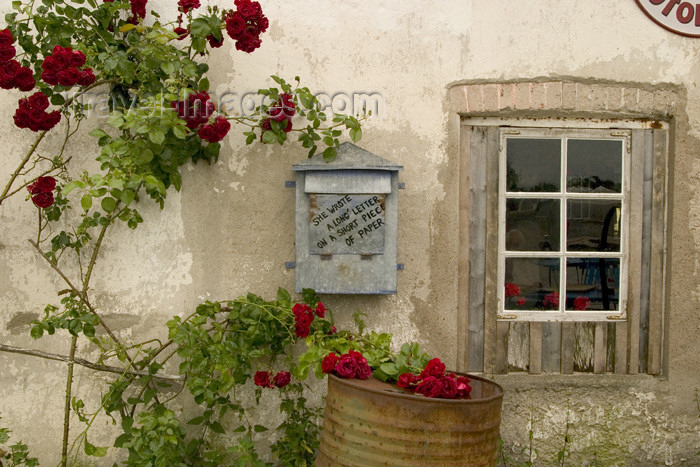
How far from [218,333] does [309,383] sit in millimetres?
664

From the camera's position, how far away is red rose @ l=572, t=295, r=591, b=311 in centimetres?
384

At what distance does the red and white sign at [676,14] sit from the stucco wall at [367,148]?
4 centimetres

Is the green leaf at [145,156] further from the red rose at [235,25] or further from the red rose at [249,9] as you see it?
the red rose at [249,9]

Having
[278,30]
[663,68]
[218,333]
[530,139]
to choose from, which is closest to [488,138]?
[530,139]

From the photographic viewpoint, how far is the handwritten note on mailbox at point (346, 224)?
3488 millimetres

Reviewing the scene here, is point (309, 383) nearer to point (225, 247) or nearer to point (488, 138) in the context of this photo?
point (225, 247)

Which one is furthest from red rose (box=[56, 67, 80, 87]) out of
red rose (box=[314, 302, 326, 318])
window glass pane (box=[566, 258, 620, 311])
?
window glass pane (box=[566, 258, 620, 311])

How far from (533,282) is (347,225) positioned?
111 cm

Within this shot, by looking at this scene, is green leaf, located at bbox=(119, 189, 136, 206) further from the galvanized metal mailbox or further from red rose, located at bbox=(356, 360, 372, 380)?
red rose, located at bbox=(356, 360, 372, 380)

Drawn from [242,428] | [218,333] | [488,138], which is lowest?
[242,428]

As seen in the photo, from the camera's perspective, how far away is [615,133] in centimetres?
379

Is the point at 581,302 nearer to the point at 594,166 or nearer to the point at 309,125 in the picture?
the point at 594,166

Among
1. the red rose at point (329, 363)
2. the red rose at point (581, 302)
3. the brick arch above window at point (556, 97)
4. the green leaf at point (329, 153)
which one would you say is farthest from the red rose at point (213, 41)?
the red rose at point (581, 302)

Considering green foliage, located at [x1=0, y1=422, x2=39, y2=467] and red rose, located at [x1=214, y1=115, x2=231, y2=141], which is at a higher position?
red rose, located at [x1=214, y1=115, x2=231, y2=141]
